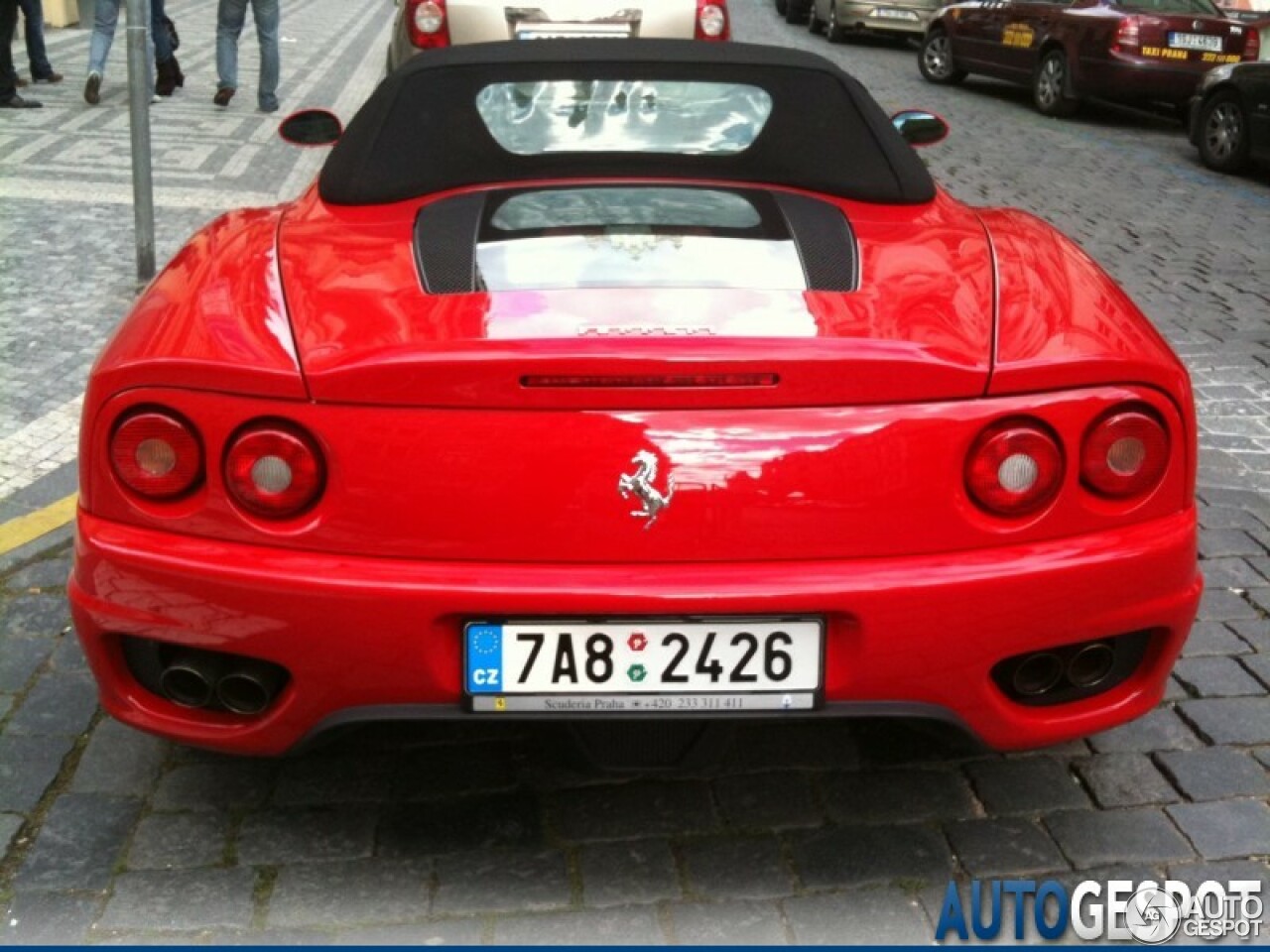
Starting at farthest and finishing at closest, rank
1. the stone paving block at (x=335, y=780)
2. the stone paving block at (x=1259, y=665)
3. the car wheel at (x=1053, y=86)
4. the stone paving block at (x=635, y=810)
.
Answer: the car wheel at (x=1053, y=86), the stone paving block at (x=1259, y=665), the stone paving block at (x=335, y=780), the stone paving block at (x=635, y=810)

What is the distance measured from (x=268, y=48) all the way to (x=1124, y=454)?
10133mm

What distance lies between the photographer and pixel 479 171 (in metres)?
3.52

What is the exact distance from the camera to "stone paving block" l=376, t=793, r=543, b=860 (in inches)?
116

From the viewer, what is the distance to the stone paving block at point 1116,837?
2.92 m

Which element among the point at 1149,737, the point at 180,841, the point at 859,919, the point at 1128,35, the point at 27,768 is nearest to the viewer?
the point at 859,919

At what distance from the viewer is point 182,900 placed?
9.05ft

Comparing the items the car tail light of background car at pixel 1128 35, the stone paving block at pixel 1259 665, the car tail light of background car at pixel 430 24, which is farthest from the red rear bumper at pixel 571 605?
the car tail light of background car at pixel 1128 35

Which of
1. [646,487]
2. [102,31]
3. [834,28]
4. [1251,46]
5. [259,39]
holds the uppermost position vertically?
[646,487]

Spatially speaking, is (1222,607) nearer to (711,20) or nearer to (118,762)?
(118,762)

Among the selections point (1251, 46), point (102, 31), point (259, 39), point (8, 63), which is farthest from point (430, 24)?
A: point (1251, 46)

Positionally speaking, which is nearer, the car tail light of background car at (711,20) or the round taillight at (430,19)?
the round taillight at (430,19)

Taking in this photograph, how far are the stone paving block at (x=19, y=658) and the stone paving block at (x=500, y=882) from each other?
1.17m

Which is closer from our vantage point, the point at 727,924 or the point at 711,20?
the point at 727,924

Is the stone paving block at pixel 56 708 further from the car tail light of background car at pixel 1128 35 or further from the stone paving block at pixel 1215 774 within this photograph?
the car tail light of background car at pixel 1128 35
